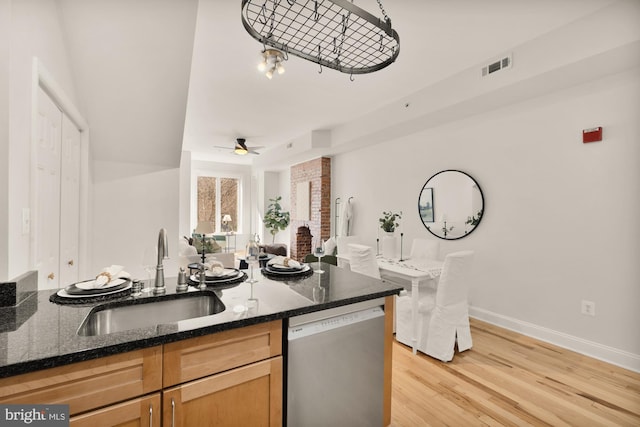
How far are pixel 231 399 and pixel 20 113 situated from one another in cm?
153

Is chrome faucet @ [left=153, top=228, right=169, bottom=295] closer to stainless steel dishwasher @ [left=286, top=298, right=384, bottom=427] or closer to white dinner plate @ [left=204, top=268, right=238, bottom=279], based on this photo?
white dinner plate @ [left=204, top=268, right=238, bottom=279]

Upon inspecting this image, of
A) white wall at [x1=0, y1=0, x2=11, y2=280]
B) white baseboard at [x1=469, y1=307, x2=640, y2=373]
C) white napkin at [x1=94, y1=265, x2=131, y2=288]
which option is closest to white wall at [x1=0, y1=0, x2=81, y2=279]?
white wall at [x1=0, y1=0, x2=11, y2=280]

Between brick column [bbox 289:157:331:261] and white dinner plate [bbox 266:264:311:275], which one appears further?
brick column [bbox 289:157:331:261]

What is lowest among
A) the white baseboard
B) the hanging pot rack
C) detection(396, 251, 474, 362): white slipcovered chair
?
the white baseboard

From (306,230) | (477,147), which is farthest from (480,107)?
(306,230)

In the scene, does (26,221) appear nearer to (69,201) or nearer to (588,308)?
(69,201)

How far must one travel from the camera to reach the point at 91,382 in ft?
2.97

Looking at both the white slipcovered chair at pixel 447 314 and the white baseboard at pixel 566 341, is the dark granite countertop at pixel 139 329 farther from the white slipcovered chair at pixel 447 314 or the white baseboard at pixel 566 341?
the white baseboard at pixel 566 341

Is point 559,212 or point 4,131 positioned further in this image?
point 559,212

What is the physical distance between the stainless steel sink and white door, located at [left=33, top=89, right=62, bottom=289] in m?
0.70

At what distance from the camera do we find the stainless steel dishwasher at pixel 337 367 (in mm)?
1282

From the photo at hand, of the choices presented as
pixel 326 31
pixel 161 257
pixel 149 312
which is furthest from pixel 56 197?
pixel 326 31

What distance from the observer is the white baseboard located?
8.00 feet

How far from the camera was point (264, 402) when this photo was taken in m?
1.21
